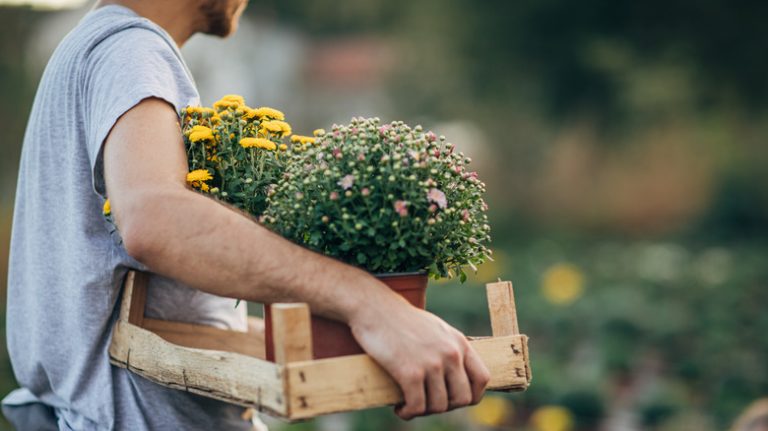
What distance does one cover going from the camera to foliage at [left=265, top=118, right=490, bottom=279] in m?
1.72

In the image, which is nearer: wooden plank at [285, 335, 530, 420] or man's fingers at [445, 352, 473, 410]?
wooden plank at [285, 335, 530, 420]

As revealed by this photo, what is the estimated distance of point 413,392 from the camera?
5.27 ft

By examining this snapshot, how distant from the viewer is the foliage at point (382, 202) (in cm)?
172

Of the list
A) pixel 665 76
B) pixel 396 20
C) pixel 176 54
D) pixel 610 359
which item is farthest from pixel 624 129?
pixel 176 54

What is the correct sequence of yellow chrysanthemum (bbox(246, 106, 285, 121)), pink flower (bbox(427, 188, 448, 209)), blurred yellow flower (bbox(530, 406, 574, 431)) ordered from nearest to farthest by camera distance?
1. pink flower (bbox(427, 188, 448, 209))
2. yellow chrysanthemum (bbox(246, 106, 285, 121))
3. blurred yellow flower (bbox(530, 406, 574, 431))

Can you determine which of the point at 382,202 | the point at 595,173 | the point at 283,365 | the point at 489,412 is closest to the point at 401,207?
the point at 382,202

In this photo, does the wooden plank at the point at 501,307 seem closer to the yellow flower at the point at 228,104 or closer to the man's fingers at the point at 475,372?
the man's fingers at the point at 475,372

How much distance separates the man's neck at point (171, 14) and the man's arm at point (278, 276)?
57cm

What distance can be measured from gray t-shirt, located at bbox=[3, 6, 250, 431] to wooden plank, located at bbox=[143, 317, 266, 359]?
27 millimetres

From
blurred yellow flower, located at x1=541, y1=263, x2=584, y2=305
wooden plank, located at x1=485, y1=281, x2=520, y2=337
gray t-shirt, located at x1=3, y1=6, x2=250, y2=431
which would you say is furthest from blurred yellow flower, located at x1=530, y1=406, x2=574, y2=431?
wooden plank, located at x1=485, y1=281, x2=520, y2=337

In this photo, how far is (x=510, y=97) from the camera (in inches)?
611

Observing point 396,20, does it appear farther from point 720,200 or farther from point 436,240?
point 436,240

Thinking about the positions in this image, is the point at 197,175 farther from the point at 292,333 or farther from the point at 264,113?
the point at 292,333

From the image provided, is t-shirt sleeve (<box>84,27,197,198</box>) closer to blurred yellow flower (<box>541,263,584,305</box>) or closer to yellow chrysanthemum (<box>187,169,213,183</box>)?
yellow chrysanthemum (<box>187,169,213,183</box>)
